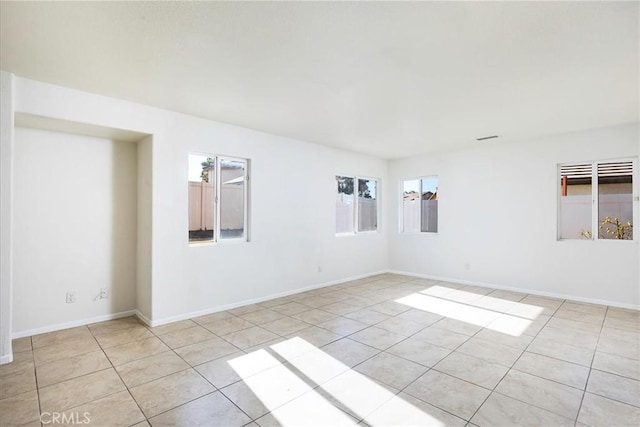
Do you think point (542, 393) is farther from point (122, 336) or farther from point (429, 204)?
point (429, 204)

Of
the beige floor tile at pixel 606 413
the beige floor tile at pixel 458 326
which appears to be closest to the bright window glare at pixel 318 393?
the beige floor tile at pixel 606 413

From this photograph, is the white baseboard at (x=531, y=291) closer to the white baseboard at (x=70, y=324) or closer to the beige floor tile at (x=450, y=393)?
the beige floor tile at (x=450, y=393)

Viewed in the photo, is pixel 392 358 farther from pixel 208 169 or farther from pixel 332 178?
pixel 332 178

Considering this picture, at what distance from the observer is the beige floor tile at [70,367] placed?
2.49 m

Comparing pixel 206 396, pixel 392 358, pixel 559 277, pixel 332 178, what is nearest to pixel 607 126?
pixel 559 277

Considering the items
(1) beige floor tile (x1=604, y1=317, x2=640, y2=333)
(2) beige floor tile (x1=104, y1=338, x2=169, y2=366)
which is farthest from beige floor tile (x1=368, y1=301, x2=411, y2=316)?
(2) beige floor tile (x1=104, y1=338, x2=169, y2=366)

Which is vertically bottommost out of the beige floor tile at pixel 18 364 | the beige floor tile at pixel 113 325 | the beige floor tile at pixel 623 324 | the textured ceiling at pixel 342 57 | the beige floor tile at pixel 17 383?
the beige floor tile at pixel 113 325

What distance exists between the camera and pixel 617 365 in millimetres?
2697

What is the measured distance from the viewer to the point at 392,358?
9.30 feet

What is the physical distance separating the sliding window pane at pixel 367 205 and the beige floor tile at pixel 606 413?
449 centimetres

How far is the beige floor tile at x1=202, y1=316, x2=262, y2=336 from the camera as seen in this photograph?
351 centimetres

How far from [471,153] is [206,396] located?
17.9 feet

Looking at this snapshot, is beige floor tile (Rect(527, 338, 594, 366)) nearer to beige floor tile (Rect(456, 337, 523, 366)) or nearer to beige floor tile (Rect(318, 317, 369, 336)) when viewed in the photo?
beige floor tile (Rect(456, 337, 523, 366))

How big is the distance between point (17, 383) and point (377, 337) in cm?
300
